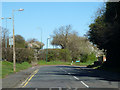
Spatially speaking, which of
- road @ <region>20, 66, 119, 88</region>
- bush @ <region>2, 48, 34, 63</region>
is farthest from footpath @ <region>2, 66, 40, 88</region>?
bush @ <region>2, 48, 34, 63</region>

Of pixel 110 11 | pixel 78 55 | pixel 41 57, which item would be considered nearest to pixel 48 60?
pixel 41 57

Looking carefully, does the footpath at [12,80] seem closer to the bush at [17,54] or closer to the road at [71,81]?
the road at [71,81]

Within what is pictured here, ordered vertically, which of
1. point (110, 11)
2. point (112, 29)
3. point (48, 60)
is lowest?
point (48, 60)

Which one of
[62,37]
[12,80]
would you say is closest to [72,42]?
[62,37]

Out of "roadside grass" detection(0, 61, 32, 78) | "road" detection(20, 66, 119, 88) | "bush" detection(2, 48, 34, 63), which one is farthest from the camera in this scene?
"bush" detection(2, 48, 34, 63)

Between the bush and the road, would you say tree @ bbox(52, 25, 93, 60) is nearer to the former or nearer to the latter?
the bush

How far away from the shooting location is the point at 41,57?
274 feet

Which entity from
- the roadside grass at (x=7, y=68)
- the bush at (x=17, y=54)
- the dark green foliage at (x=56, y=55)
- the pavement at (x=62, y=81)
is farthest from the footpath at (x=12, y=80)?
the dark green foliage at (x=56, y=55)

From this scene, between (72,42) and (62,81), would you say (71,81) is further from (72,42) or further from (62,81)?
(72,42)

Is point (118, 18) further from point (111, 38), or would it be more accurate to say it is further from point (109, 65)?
point (109, 65)

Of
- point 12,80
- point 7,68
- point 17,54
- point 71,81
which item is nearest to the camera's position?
point 71,81

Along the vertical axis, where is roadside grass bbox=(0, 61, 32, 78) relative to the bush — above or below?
below

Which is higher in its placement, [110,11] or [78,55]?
[110,11]

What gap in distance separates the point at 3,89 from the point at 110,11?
70.2 ft
